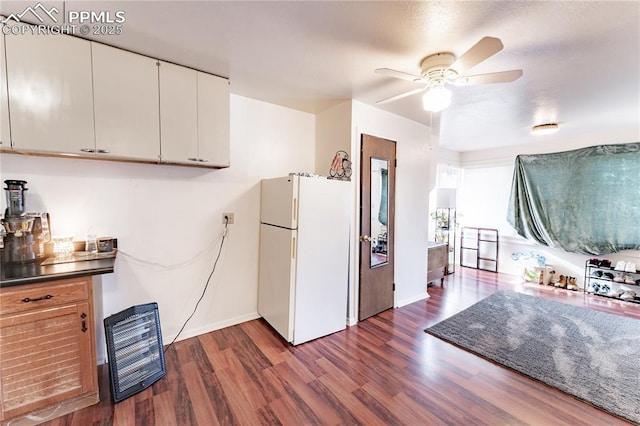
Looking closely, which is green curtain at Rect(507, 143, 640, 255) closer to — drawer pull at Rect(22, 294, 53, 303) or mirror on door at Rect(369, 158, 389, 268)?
mirror on door at Rect(369, 158, 389, 268)

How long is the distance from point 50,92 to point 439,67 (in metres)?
2.68

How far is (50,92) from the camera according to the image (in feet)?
5.86

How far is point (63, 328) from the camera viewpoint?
5.54ft

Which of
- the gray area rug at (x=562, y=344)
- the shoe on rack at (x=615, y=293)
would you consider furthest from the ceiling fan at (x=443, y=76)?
the shoe on rack at (x=615, y=293)

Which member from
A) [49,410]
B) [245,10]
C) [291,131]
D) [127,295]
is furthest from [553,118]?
[49,410]

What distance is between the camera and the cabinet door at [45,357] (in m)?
1.55

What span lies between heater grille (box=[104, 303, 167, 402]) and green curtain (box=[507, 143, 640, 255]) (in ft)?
19.4

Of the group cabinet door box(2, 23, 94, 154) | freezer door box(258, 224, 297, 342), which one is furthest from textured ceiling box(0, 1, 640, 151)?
freezer door box(258, 224, 297, 342)

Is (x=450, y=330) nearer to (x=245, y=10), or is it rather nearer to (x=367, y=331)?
(x=367, y=331)

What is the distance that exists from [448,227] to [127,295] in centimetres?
516

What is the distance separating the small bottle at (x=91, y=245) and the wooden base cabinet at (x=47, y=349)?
0.52m

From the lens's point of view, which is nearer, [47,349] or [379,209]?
[47,349]

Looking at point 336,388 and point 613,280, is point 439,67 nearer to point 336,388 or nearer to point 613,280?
point 336,388

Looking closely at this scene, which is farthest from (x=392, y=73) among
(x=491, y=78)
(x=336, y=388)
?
(x=336, y=388)
